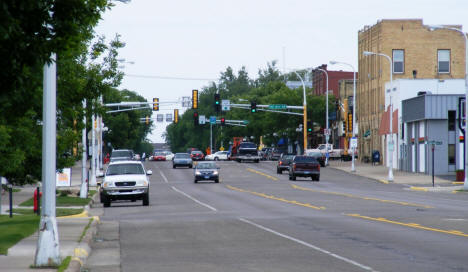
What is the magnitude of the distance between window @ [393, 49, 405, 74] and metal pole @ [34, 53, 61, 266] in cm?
7846

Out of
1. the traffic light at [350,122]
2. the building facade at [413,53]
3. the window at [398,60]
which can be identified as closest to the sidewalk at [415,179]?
the building facade at [413,53]

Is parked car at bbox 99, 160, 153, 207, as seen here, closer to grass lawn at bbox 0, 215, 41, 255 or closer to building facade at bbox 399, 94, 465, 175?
grass lawn at bbox 0, 215, 41, 255

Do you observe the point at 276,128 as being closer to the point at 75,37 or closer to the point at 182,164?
the point at 182,164

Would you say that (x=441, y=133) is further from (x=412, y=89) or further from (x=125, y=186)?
(x=125, y=186)

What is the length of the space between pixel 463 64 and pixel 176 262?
3135 inches

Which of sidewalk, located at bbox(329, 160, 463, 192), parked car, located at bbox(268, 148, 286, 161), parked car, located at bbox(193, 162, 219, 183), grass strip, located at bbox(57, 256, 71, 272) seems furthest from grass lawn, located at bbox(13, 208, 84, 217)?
parked car, located at bbox(268, 148, 286, 161)

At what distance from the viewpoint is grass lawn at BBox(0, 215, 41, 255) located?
1853cm

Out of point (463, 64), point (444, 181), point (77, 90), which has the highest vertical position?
point (463, 64)

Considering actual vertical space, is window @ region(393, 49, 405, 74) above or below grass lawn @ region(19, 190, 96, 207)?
above

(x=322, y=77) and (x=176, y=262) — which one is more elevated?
(x=322, y=77)

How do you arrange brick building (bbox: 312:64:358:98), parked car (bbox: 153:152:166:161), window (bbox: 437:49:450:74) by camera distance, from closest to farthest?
window (bbox: 437:49:450:74)
parked car (bbox: 153:152:166:161)
brick building (bbox: 312:64:358:98)

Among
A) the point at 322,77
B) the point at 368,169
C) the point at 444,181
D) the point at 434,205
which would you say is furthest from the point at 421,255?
the point at 322,77

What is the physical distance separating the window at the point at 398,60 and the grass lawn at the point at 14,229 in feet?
221

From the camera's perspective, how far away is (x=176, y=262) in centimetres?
1563
